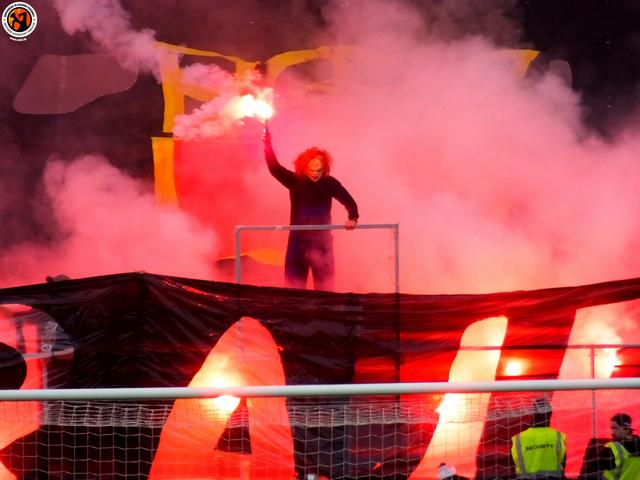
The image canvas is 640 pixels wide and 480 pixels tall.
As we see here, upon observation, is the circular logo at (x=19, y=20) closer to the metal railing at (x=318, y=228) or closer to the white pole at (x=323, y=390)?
the metal railing at (x=318, y=228)

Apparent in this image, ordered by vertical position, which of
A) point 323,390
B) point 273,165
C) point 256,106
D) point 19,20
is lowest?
point 323,390

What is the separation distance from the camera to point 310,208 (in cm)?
1039

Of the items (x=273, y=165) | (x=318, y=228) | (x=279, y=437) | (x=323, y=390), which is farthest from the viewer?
(x=273, y=165)

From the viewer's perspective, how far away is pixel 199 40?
10.5m

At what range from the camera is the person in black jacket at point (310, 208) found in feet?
33.7

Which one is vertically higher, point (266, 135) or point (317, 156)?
point (266, 135)

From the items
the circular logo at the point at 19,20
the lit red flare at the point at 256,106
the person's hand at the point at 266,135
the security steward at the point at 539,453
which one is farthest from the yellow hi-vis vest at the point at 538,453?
the circular logo at the point at 19,20

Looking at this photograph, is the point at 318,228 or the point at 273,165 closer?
the point at 318,228

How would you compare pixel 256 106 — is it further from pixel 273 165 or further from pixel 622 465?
pixel 622 465

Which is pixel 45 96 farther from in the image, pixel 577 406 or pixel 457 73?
pixel 577 406

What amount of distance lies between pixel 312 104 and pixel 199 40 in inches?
49.7

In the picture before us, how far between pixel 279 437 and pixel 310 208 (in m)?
3.19

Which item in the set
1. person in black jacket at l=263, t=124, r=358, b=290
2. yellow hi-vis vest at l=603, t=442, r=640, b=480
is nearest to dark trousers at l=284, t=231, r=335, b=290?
person in black jacket at l=263, t=124, r=358, b=290

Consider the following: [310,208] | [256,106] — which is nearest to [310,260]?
[310,208]
